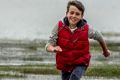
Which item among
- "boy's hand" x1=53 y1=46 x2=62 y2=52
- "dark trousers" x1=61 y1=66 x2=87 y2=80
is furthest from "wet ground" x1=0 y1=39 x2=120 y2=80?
"boy's hand" x1=53 y1=46 x2=62 y2=52

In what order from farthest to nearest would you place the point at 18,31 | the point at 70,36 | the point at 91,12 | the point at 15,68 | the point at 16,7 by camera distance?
the point at 16,7, the point at 91,12, the point at 18,31, the point at 15,68, the point at 70,36

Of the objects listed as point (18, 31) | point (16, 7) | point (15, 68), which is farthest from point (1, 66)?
Answer: point (16, 7)

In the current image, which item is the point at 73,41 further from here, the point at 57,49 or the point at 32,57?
the point at 32,57

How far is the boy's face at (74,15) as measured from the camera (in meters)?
13.1

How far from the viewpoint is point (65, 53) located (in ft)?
43.1

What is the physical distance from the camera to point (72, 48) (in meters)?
13.1

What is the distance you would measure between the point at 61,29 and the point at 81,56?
2.06 feet

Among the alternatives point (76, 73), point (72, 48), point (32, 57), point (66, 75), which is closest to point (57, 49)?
point (72, 48)

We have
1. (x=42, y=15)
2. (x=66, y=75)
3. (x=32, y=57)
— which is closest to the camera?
(x=66, y=75)

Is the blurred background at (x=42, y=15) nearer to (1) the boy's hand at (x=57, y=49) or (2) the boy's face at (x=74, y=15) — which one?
(2) the boy's face at (x=74, y=15)

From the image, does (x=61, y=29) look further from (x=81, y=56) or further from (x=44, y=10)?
(x=44, y=10)

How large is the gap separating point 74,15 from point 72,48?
0.60 meters

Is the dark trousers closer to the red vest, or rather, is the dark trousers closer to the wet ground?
the red vest

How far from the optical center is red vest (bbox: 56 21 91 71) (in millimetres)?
13102
